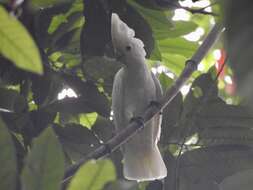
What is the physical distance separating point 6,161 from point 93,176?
18 centimetres

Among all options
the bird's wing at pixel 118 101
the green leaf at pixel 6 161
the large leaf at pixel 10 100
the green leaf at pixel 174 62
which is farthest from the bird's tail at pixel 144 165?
the green leaf at pixel 6 161

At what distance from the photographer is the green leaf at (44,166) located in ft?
2.15

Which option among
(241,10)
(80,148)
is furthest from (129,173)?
(241,10)

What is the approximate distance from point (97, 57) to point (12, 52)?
1154 millimetres

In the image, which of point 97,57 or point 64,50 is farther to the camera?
point 64,50

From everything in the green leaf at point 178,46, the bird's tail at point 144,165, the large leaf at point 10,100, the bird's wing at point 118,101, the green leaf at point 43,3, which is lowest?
the bird's tail at point 144,165

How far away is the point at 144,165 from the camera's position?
79.2 inches

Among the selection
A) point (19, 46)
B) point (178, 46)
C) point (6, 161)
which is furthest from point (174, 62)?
point (19, 46)

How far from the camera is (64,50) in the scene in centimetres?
184

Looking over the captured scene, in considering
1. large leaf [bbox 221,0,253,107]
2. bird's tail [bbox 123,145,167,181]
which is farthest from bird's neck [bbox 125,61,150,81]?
large leaf [bbox 221,0,253,107]

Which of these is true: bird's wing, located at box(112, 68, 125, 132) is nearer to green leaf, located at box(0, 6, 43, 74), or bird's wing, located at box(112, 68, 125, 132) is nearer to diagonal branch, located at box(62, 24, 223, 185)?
diagonal branch, located at box(62, 24, 223, 185)

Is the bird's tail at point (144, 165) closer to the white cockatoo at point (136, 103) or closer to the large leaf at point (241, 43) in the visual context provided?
the white cockatoo at point (136, 103)

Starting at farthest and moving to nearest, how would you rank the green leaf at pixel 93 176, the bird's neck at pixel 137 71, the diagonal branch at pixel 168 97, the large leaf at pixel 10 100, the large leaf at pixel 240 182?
the bird's neck at pixel 137 71 < the large leaf at pixel 10 100 < the diagonal branch at pixel 168 97 < the large leaf at pixel 240 182 < the green leaf at pixel 93 176

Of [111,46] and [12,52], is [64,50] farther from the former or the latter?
[12,52]
